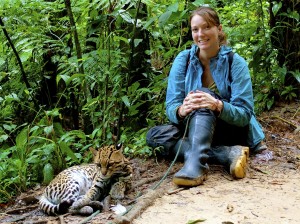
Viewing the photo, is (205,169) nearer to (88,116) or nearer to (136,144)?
(136,144)

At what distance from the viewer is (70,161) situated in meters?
5.09

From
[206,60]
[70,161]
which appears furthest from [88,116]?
[206,60]

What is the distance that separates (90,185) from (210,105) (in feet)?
4.55

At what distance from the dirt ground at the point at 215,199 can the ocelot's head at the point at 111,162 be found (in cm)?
26

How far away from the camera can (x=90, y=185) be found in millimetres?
3957

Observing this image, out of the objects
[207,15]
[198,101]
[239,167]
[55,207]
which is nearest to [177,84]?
[198,101]

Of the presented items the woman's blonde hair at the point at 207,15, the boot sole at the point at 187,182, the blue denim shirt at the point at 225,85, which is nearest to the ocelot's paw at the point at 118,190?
the boot sole at the point at 187,182

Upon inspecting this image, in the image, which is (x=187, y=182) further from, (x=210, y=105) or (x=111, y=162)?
(x=210, y=105)

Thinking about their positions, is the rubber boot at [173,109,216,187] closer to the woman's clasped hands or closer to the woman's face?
the woman's clasped hands

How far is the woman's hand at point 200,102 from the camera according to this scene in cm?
415

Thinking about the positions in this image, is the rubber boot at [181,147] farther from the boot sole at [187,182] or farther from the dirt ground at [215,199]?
the boot sole at [187,182]

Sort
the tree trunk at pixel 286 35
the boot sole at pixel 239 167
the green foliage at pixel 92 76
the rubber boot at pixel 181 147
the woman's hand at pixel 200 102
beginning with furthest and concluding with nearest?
the tree trunk at pixel 286 35, the green foliage at pixel 92 76, the rubber boot at pixel 181 147, the woman's hand at pixel 200 102, the boot sole at pixel 239 167

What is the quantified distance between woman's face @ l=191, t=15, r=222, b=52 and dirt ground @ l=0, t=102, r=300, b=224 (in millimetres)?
1278

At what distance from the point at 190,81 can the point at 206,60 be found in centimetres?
29
